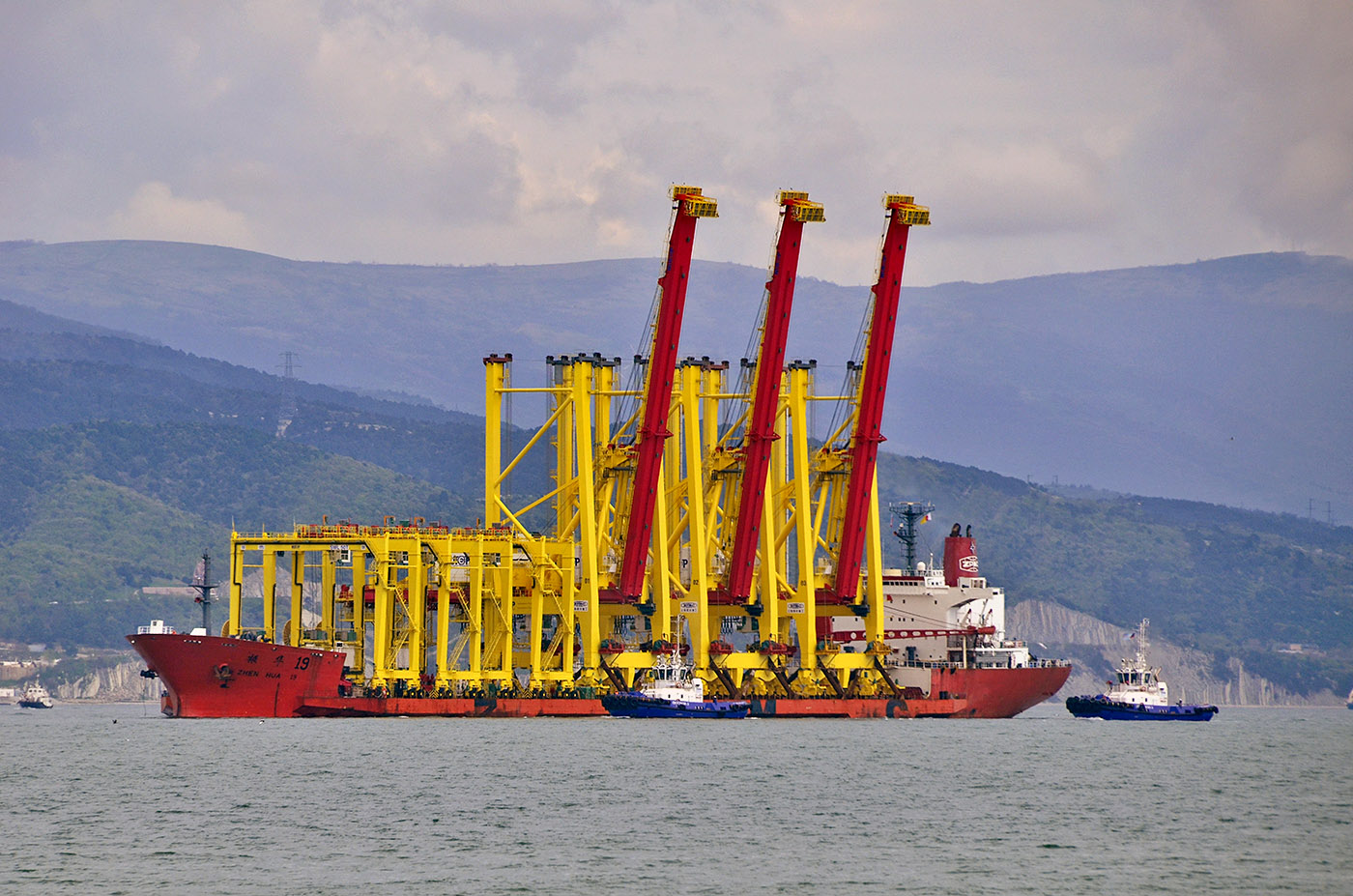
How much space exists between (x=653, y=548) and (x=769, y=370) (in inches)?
409

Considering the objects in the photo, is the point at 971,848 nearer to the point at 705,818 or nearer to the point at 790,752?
the point at 705,818

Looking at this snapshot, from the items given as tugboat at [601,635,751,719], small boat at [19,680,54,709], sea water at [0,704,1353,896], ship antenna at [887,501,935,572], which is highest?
ship antenna at [887,501,935,572]

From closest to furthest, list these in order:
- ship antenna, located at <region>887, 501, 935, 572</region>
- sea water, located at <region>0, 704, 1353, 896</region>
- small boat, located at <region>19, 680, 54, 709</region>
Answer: sea water, located at <region>0, 704, 1353, 896</region> < ship antenna, located at <region>887, 501, 935, 572</region> < small boat, located at <region>19, 680, 54, 709</region>

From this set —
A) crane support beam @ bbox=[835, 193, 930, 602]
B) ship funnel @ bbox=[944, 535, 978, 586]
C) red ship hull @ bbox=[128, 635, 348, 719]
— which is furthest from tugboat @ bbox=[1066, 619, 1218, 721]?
red ship hull @ bbox=[128, 635, 348, 719]

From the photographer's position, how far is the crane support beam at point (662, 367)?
309ft

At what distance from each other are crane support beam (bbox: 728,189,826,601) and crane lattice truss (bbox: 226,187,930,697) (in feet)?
0.31

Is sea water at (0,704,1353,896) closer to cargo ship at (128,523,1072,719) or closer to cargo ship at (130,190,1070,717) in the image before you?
cargo ship at (128,523,1072,719)

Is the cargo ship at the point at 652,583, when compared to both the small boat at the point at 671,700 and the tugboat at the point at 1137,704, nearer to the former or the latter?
the small boat at the point at 671,700

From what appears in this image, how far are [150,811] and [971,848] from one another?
75.6 feet

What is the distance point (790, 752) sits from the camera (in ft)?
261

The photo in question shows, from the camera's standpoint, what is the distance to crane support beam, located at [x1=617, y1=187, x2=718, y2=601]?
94312 mm

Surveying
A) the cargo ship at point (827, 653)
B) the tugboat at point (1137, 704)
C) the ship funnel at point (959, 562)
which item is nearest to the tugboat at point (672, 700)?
the cargo ship at point (827, 653)

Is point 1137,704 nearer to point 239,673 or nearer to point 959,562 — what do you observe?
point 959,562

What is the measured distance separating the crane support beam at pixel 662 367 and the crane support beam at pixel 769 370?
15.1 feet
